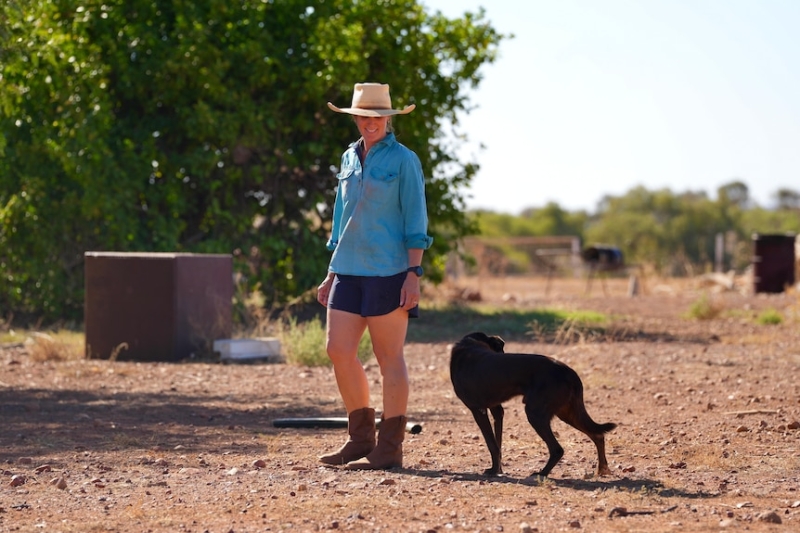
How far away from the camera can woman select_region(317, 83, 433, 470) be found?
706 centimetres

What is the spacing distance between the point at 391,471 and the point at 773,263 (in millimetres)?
21749

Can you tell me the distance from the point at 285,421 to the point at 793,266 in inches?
817

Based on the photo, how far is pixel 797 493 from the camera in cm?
650

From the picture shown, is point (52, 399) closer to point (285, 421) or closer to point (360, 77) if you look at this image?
point (285, 421)

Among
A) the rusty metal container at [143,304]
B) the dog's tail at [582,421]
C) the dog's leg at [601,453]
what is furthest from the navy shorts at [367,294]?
the rusty metal container at [143,304]

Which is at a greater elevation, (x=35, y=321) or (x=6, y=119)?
(x=6, y=119)

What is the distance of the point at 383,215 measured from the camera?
711 cm

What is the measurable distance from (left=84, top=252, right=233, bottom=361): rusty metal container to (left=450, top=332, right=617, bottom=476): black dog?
6.82 meters

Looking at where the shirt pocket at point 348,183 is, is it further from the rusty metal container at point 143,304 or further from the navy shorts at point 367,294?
the rusty metal container at point 143,304

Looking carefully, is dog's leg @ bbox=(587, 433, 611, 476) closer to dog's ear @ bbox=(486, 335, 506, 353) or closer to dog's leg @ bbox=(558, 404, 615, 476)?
dog's leg @ bbox=(558, 404, 615, 476)

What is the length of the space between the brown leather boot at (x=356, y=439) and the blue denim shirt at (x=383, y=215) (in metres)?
0.87

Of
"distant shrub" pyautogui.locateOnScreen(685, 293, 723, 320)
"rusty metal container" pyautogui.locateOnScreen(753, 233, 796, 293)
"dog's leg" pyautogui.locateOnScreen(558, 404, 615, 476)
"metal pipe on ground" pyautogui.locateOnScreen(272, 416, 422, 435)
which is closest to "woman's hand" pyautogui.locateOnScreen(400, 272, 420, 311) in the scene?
"dog's leg" pyautogui.locateOnScreen(558, 404, 615, 476)

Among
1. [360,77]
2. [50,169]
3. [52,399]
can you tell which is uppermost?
[360,77]

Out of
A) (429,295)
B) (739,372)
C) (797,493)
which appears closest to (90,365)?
(739,372)
